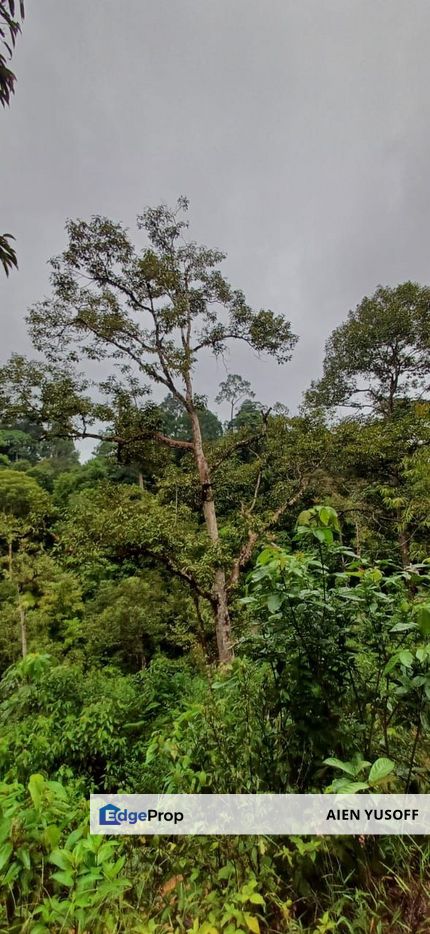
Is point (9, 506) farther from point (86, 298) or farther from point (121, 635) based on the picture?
point (86, 298)

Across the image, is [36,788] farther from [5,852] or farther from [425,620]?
[425,620]

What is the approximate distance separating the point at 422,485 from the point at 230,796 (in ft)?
17.0

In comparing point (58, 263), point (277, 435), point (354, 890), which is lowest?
point (354, 890)

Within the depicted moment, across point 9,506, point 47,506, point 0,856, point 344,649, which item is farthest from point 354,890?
point 9,506

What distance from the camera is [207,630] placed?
7.26m

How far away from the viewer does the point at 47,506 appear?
4559 millimetres

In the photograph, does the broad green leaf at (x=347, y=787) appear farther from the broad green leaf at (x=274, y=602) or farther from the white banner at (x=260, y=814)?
the broad green leaf at (x=274, y=602)

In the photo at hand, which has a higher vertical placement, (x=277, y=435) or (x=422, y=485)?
(x=277, y=435)

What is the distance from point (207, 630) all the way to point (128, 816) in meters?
6.27

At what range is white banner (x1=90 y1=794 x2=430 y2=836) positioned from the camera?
3.77ft

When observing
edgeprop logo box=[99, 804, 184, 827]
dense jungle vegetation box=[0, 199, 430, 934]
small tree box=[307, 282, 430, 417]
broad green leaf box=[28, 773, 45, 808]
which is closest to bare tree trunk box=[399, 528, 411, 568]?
dense jungle vegetation box=[0, 199, 430, 934]

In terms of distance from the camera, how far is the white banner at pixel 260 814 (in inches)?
45.2

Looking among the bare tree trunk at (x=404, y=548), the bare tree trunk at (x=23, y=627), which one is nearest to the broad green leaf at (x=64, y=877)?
the bare tree trunk at (x=404, y=548)

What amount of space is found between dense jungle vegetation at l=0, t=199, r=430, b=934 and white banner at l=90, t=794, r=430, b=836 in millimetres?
49
